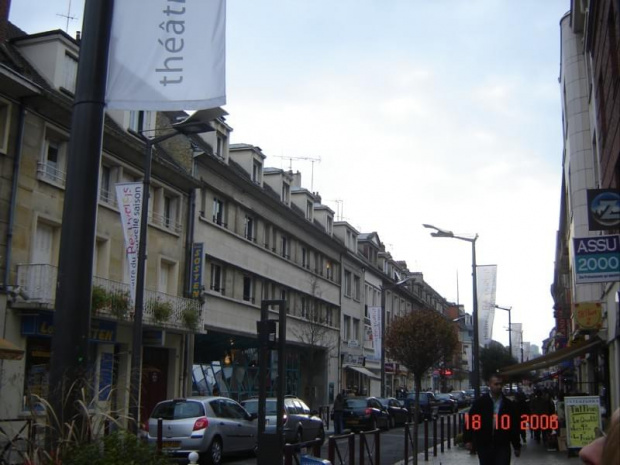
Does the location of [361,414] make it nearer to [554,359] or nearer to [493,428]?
[554,359]

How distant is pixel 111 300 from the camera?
22156mm

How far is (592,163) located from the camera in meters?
24.0

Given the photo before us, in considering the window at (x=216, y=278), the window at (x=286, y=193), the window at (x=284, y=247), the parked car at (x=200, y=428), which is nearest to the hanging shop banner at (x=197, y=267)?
the window at (x=216, y=278)

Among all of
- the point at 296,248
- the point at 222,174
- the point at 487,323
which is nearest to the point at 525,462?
the point at 487,323

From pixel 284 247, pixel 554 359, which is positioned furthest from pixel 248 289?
pixel 554 359

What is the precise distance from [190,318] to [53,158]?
7769 millimetres

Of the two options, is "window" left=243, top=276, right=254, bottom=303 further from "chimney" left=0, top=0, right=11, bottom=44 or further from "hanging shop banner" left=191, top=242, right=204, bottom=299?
"chimney" left=0, top=0, right=11, bottom=44

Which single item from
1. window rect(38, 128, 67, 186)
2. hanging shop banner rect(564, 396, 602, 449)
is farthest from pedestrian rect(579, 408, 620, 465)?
window rect(38, 128, 67, 186)

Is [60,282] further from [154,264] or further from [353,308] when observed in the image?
Result: [353,308]

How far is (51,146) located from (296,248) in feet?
72.0

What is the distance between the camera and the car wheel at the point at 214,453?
17.4 m

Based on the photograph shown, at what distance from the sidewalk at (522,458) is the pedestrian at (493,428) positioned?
5821mm

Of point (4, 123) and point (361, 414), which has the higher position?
point (4, 123)

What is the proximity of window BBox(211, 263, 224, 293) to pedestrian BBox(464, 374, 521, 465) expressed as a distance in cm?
2232
